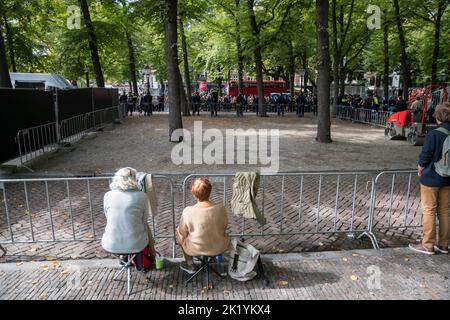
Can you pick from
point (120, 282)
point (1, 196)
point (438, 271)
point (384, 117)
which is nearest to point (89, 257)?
point (120, 282)

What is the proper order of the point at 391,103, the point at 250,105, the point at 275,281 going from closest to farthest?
the point at 275,281
the point at 391,103
the point at 250,105

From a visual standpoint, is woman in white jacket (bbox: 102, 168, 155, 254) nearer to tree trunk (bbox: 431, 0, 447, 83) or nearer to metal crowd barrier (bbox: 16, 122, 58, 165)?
metal crowd barrier (bbox: 16, 122, 58, 165)

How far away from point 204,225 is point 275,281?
1.11 metres

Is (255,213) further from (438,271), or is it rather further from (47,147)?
(47,147)

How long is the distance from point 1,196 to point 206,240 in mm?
5871

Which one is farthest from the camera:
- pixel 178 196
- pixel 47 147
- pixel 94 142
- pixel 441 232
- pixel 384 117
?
pixel 384 117

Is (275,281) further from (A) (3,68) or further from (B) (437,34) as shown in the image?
(B) (437,34)

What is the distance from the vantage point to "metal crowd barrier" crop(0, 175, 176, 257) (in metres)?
5.59

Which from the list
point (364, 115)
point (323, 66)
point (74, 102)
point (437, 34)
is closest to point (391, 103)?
point (364, 115)

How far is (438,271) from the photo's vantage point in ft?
15.8

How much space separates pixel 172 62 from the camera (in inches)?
591

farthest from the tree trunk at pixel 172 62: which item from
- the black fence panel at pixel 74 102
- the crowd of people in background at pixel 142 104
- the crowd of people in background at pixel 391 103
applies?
the crowd of people in background at pixel 142 104

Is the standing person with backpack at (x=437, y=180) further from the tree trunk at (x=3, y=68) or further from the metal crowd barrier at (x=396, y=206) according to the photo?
the tree trunk at (x=3, y=68)

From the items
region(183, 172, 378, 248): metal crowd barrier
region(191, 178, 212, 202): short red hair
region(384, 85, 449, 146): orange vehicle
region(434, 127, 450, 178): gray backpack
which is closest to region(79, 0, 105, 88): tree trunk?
region(183, 172, 378, 248): metal crowd barrier
